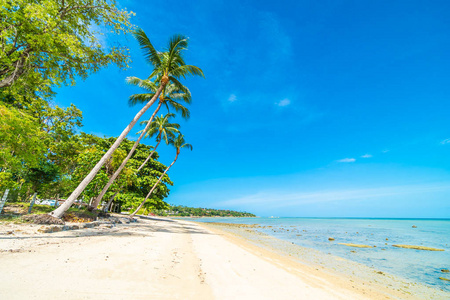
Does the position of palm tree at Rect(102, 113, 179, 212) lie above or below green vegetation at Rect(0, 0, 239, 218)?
above

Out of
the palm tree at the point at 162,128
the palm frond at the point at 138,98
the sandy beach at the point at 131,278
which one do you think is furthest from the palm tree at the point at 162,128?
the sandy beach at the point at 131,278

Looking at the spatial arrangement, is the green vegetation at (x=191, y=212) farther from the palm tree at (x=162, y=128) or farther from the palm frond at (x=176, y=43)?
the palm frond at (x=176, y=43)

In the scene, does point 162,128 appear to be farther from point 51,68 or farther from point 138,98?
point 51,68

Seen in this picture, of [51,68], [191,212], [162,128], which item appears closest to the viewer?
[51,68]

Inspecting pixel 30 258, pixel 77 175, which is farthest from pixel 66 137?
pixel 30 258

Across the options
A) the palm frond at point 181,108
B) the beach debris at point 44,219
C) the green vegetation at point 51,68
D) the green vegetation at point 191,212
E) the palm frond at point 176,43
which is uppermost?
the palm frond at point 176,43

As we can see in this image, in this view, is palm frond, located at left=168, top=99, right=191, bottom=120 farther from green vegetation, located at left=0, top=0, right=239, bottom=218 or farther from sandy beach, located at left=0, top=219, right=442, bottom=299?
sandy beach, located at left=0, top=219, right=442, bottom=299

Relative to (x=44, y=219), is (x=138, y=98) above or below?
above

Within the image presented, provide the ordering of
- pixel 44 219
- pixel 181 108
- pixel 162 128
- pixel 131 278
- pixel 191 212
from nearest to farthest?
1. pixel 131 278
2. pixel 44 219
3. pixel 181 108
4. pixel 162 128
5. pixel 191 212

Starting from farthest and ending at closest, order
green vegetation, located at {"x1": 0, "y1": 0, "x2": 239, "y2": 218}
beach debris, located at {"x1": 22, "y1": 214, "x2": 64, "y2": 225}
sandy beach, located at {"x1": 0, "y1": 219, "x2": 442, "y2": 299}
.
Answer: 1. beach debris, located at {"x1": 22, "y1": 214, "x2": 64, "y2": 225}
2. green vegetation, located at {"x1": 0, "y1": 0, "x2": 239, "y2": 218}
3. sandy beach, located at {"x1": 0, "y1": 219, "x2": 442, "y2": 299}

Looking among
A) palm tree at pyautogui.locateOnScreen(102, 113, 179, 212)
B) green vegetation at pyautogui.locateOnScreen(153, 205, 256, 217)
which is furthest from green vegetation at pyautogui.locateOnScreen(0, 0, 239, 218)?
green vegetation at pyautogui.locateOnScreen(153, 205, 256, 217)

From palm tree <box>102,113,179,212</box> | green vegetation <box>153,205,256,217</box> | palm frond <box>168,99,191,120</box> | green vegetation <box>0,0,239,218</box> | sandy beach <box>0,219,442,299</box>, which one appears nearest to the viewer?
sandy beach <box>0,219,442,299</box>

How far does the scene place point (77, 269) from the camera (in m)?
3.75

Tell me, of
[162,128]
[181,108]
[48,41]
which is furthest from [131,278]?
[162,128]
